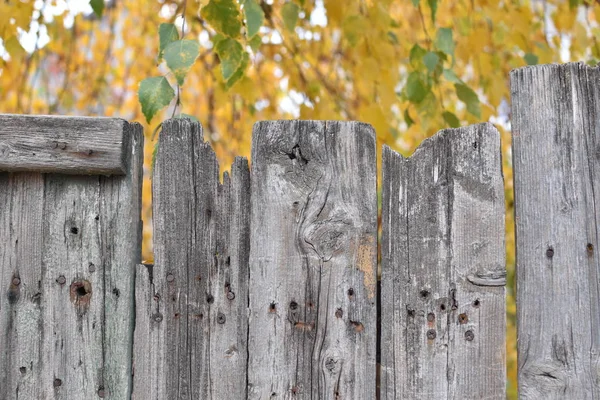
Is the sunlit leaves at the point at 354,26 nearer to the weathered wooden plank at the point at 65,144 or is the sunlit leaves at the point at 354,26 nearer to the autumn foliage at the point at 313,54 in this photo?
the autumn foliage at the point at 313,54

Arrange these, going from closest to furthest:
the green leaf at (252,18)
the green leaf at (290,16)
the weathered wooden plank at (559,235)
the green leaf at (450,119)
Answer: the weathered wooden plank at (559,235) < the green leaf at (252,18) < the green leaf at (450,119) < the green leaf at (290,16)

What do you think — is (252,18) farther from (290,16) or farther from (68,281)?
(68,281)

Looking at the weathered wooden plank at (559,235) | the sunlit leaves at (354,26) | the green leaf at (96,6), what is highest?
the sunlit leaves at (354,26)

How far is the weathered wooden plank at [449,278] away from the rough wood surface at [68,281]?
584 millimetres

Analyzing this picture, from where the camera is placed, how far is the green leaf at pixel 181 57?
1621mm

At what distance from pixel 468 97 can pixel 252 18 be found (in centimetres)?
83

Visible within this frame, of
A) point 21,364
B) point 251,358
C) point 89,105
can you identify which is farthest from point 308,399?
point 89,105

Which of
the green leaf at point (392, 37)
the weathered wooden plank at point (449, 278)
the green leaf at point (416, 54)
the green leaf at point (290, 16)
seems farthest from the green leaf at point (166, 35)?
the green leaf at point (392, 37)

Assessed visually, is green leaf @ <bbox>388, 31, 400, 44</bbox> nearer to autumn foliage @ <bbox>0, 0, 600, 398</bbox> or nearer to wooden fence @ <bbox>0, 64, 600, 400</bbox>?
autumn foliage @ <bbox>0, 0, 600, 398</bbox>

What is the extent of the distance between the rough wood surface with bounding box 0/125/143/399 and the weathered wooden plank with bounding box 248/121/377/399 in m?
0.29

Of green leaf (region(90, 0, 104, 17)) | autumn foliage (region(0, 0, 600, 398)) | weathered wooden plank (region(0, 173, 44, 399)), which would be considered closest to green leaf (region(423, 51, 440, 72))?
autumn foliage (region(0, 0, 600, 398))

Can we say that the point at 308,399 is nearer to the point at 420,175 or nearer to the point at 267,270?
the point at 267,270

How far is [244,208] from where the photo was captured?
4.87ft

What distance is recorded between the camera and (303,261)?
1469 millimetres
